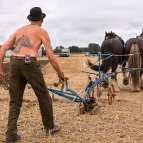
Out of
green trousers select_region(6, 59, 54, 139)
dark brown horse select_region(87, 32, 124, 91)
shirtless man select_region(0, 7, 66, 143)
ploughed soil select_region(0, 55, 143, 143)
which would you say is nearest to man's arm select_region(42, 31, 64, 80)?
shirtless man select_region(0, 7, 66, 143)

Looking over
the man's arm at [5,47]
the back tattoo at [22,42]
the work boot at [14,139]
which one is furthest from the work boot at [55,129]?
the back tattoo at [22,42]

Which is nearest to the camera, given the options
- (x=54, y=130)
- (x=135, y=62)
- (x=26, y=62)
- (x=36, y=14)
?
(x=26, y=62)

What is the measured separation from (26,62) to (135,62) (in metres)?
7.26

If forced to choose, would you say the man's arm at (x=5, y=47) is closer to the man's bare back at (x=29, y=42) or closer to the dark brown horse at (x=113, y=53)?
the man's bare back at (x=29, y=42)

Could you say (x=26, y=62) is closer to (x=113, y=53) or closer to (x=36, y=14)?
(x=36, y=14)

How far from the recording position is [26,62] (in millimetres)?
6137

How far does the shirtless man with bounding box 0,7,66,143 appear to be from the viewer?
620cm

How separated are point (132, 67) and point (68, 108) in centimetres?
427

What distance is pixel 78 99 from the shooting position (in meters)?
8.43

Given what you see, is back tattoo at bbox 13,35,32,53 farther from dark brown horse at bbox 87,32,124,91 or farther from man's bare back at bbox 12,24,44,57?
dark brown horse at bbox 87,32,124,91

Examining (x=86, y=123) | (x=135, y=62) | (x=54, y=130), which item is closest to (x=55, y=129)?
(x=54, y=130)

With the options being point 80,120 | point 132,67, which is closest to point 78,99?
point 80,120

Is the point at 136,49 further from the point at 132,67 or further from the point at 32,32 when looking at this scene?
the point at 32,32

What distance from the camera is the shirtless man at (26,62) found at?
620cm
